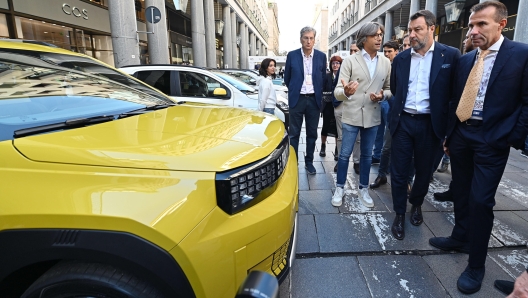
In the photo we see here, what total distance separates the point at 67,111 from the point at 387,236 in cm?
286

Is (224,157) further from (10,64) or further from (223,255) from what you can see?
(10,64)

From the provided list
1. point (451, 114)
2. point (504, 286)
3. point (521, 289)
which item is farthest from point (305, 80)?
point (521, 289)

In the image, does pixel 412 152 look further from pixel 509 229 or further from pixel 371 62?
pixel 509 229

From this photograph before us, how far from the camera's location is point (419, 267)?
250cm

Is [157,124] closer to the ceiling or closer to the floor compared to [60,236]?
closer to the ceiling

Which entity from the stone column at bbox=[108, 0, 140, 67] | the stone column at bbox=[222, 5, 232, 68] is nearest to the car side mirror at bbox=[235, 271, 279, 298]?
the stone column at bbox=[108, 0, 140, 67]

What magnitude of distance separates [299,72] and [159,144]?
3.27 m

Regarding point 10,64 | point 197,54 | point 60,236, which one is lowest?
point 60,236

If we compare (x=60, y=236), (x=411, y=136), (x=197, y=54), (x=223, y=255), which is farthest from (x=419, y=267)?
(x=197, y=54)

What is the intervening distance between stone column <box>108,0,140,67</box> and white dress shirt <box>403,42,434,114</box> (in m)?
8.20

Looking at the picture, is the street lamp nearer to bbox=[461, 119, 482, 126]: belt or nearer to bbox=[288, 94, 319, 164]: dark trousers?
bbox=[288, 94, 319, 164]: dark trousers

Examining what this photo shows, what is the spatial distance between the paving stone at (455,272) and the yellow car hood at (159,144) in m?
1.69

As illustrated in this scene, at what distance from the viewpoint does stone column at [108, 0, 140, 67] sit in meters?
8.55

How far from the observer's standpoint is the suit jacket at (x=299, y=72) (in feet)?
14.6
